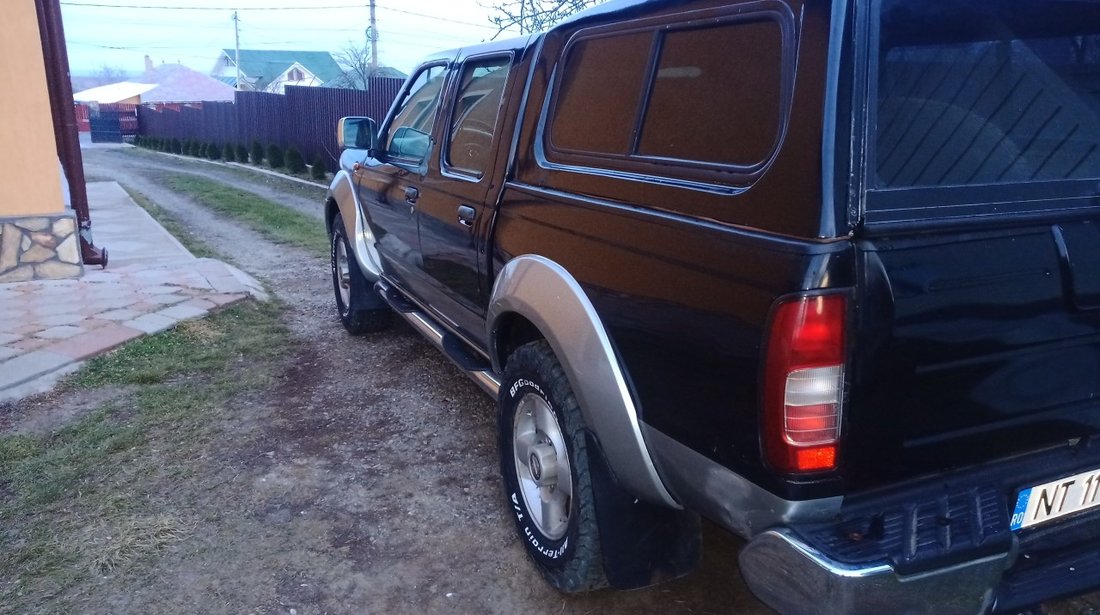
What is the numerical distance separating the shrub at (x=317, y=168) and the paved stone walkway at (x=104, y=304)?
314 inches

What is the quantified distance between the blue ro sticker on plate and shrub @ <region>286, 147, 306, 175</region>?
17.0m

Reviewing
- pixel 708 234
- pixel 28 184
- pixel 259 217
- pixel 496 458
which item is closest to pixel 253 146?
pixel 259 217

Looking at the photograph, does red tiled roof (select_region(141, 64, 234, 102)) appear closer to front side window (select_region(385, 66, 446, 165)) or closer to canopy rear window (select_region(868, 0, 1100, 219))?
front side window (select_region(385, 66, 446, 165))

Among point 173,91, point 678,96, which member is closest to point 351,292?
point 678,96

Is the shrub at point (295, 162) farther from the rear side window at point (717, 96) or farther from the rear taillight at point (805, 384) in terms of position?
the rear taillight at point (805, 384)

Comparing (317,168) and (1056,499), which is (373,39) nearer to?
(317,168)

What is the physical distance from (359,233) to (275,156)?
15.1 meters

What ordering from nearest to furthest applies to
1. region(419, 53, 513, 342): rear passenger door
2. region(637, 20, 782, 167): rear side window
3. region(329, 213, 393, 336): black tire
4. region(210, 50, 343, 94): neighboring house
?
region(637, 20, 782, 167): rear side window < region(419, 53, 513, 342): rear passenger door < region(329, 213, 393, 336): black tire < region(210, 50, 343, 94): neighboring house

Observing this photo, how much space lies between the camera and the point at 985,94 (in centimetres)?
216

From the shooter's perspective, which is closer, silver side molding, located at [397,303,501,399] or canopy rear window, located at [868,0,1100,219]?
canopy rear window, located at [868,0,1100,219]

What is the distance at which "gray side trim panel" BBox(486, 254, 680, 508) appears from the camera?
7.80ft

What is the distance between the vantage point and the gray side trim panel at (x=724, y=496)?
6.50 feet

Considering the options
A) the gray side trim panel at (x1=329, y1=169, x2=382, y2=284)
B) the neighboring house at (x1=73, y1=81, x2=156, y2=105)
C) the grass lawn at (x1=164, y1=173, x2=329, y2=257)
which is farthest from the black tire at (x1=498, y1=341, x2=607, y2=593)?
the neighboring house at (x1=73, y1=81, x2=156, y2=105)

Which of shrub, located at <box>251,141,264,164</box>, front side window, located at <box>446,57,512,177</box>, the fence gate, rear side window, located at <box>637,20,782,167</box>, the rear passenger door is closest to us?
rear side window, located at <box>637,20,782,167</box>
